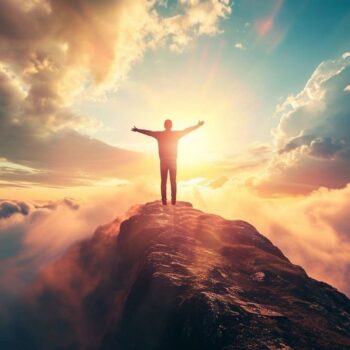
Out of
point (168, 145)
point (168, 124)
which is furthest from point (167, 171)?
point (168, 124)

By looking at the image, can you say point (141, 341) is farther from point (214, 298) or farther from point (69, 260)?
point (69, 260)

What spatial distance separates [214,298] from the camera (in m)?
28.2

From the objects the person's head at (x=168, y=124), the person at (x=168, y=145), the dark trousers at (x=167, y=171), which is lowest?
the dark trousers at (x=167, y=171)

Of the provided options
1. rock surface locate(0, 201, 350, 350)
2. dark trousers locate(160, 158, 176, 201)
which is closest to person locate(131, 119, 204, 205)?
dark trousers locate(160, 158, 176, 201)

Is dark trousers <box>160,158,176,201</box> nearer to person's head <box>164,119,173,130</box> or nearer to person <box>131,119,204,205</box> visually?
person <box>131,119,204,205</box>

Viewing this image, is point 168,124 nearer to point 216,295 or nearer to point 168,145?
point 168,145

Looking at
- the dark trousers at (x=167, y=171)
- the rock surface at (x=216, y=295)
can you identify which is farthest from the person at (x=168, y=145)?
the rock surface at (x=216, y=295)

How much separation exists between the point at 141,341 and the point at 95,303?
75.5m

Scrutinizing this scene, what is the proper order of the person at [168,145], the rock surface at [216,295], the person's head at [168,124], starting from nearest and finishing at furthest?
the person's head at [168,124] → the person at [168,145] → the rock surface at [216,295]

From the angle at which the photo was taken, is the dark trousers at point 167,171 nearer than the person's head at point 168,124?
No

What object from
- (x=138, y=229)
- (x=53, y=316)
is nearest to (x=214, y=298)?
(x=138, y=229)

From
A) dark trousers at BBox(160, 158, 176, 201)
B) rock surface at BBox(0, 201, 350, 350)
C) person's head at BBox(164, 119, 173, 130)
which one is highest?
person's head at BBox(164, 119, 173, 130)

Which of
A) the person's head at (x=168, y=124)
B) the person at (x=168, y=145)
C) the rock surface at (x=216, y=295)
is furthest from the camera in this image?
the rock surface at (x=216, y=295)

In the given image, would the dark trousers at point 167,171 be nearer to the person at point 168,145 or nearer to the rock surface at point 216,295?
the person at point 168,145
